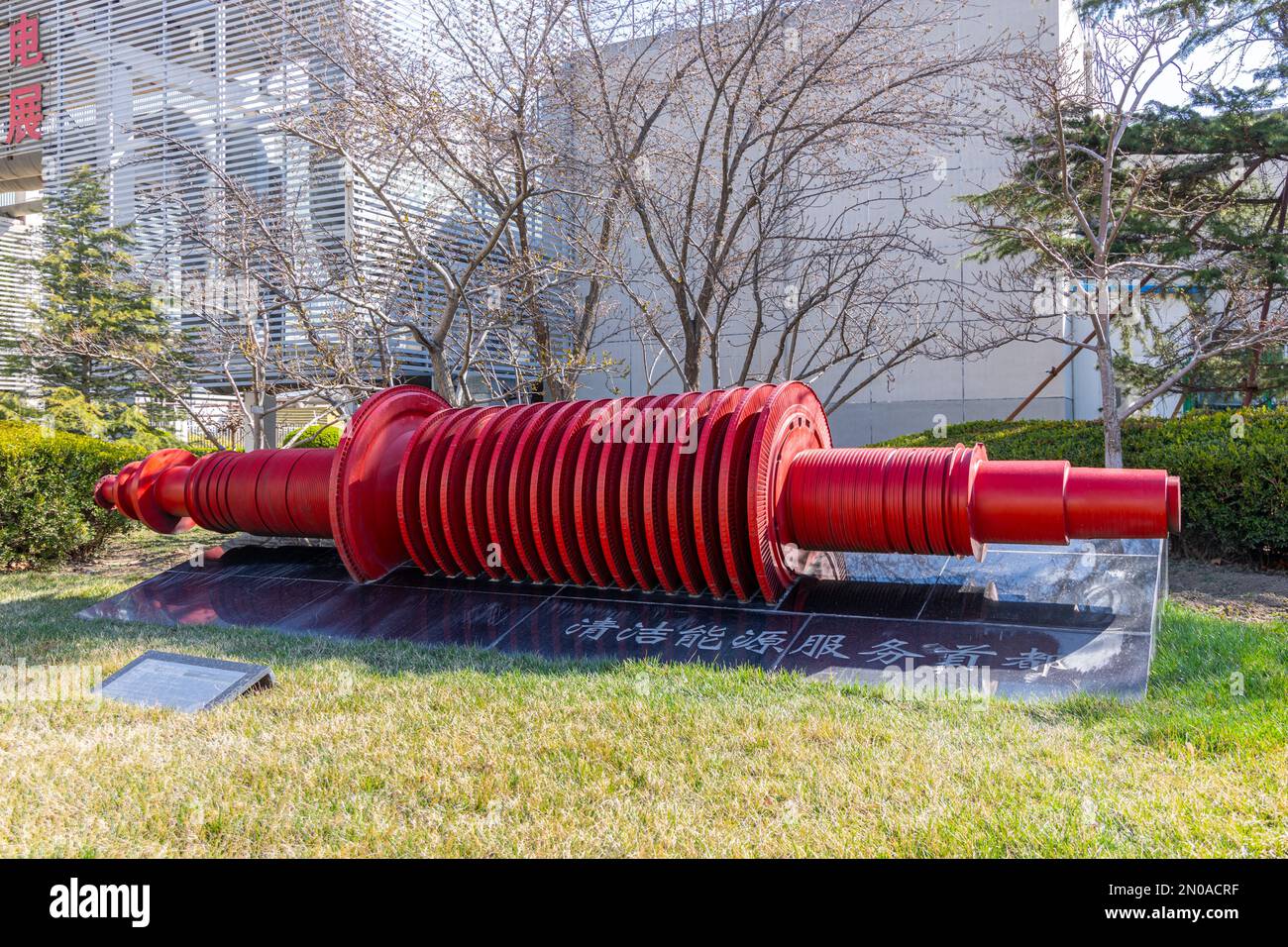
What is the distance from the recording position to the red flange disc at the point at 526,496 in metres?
5.65

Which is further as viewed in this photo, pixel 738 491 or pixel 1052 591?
pixel 738 491

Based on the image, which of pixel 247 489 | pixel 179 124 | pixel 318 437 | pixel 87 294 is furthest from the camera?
pixel 87 294

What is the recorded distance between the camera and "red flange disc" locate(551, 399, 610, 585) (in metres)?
5.54

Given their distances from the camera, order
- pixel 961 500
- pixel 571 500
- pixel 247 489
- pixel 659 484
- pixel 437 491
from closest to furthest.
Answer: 1. pixel 961 500
2. pixel 659 484
3. pixel 571 500
4. pixel 437 491
5. pixel 247 489

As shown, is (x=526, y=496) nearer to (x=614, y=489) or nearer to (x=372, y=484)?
(x=614, y=489)

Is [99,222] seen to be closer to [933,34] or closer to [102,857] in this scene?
[933,34]

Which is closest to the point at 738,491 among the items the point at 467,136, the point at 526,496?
the point at 526,496

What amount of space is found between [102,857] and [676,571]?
3.62 meters

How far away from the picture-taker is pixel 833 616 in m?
5.00

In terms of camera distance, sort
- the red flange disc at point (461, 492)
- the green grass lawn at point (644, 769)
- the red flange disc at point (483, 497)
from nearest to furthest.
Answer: the green grass lawn at point (644, 769) < the red flange disc at point (483, 497) < the red flange disc at point (461, 492)

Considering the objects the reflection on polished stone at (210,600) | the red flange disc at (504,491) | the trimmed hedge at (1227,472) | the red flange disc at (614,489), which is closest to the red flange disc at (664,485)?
the red flange disc at (614,489)

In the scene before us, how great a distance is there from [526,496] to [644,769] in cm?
292

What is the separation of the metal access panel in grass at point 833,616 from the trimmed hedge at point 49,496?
2582 mm

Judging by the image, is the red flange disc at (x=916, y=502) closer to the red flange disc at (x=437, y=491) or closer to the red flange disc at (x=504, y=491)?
the red flange disc at (x=504, y=491)
